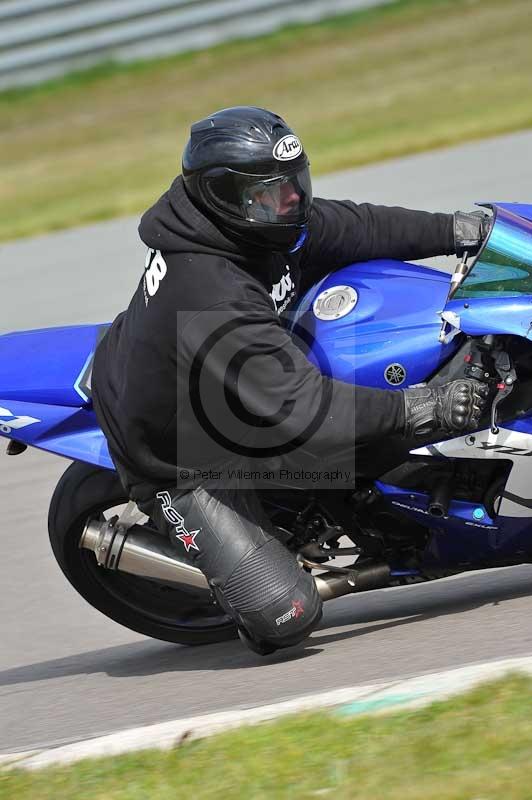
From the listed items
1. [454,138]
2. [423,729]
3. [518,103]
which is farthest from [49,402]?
[518,103]

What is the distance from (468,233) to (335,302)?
1.84ft

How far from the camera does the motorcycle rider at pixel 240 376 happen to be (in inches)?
133

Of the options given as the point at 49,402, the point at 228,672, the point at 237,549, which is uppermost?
the point at 49,402

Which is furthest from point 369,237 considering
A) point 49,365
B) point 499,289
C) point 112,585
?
point 112,585

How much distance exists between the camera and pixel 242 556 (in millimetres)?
3713

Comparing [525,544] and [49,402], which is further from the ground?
[49,402]

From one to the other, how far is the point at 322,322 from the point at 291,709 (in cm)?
108

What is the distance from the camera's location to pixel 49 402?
390 cm

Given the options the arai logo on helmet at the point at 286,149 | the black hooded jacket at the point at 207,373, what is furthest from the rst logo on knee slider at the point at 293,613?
the arai logo on helmet at the point at 286,149

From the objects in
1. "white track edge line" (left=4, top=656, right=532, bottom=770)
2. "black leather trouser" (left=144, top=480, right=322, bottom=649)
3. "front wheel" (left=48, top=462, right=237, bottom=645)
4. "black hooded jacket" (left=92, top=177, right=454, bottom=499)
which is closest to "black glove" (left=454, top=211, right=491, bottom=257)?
"black hooded jacket" (left=92, top=177, right=454, bottom=499)

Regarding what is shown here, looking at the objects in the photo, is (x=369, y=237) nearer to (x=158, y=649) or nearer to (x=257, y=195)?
(x=257, y=195)

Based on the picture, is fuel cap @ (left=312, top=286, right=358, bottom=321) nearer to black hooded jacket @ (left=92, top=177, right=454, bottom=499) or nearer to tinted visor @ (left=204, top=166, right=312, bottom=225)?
black hooded jacket @ (left=92, top=177, right=454, bottom=499)

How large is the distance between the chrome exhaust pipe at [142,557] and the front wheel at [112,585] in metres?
0.07

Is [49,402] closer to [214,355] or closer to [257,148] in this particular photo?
[214,355]
